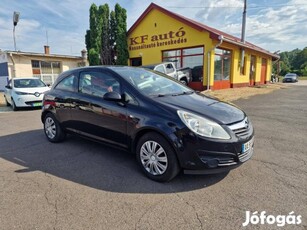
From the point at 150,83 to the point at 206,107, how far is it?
1.10 m

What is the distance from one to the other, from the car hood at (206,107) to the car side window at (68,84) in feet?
6.85

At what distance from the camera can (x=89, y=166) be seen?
12.3 ft

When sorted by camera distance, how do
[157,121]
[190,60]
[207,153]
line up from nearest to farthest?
[207,153]
[157,121]
[190,60]

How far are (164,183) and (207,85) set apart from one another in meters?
11.7

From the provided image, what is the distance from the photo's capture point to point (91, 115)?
4.02m

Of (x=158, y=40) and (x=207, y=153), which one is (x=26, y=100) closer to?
(x=207, y=153)

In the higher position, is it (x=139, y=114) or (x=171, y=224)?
(x=139, y=114)

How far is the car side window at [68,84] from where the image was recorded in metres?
4.53

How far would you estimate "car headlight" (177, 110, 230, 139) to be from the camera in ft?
9.40

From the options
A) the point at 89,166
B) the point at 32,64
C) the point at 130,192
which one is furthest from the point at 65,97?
the point at 32,64

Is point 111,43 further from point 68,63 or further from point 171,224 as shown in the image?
point 171,224

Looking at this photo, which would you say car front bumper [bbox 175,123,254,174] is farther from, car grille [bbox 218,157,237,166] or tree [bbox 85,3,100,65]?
tree [bbox 85,3,100,65]

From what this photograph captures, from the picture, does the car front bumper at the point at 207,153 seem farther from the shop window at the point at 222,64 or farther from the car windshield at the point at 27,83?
the shop window at the point at 222,64

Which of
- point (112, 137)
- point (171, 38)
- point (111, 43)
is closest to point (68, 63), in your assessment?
point (111, 43)
